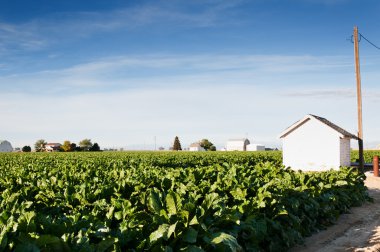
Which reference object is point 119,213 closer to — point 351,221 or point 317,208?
point 317,208

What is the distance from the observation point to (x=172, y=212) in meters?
5.08

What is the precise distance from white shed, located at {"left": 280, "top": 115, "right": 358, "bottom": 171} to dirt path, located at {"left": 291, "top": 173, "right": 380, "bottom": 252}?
15.9m

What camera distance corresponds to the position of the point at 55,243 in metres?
3.41

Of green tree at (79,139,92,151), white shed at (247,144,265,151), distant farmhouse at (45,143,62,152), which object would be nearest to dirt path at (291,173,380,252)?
white shed at (247,144,265,151)

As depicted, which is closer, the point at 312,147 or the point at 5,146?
the point at 312,147

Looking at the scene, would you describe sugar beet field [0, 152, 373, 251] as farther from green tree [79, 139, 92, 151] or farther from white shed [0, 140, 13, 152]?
white shed [0, 140, 13, 152]

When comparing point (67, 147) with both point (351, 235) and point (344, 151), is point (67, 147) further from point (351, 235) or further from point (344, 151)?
point (351, 235)

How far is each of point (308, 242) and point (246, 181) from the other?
6.98 feet

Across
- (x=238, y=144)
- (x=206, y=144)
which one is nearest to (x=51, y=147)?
(x=206, y=144)

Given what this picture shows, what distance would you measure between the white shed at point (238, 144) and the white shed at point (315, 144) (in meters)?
102

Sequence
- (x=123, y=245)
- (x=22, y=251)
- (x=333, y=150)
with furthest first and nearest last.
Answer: (x=333, y=150) < (x=123, y=245) < (x=22, y=251)

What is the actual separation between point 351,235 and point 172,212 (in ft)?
21.0

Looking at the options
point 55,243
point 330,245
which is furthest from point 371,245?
point 55,243

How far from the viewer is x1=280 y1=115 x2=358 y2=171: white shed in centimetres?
2802
